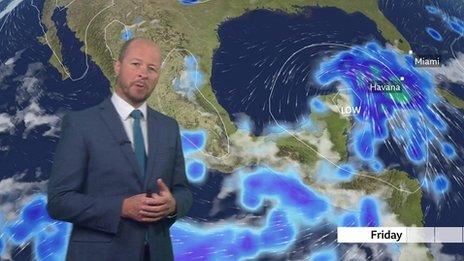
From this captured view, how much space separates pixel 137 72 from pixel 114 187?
339mm

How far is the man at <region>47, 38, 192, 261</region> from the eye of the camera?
1423 millimetres

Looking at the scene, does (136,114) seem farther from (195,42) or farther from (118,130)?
(195,42)

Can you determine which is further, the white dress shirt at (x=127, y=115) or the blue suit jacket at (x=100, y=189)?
the white dress shirt at (x=127, y=115)

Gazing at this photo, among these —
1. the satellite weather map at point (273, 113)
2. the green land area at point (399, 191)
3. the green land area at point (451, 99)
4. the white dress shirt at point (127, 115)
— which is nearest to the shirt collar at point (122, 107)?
the white dress shirt at point (127, 115)

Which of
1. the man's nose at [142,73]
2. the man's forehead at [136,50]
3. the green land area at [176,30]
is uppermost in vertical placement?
the green land area at [176,30]

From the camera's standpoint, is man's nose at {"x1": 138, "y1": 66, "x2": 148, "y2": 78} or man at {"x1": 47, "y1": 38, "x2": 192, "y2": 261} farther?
man's nose at {"x1": 138, "y1": 66, "x2": 148, "y2": 78}

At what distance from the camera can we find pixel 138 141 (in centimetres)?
152

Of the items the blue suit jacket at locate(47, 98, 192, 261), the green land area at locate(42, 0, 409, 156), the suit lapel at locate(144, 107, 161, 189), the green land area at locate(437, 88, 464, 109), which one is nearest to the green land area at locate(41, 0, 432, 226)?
the green land area at locate(42, 0, 409, 156)

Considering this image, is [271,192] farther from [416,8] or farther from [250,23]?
[416,8]

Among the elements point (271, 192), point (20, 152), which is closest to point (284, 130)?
Answer: point (271, 192)

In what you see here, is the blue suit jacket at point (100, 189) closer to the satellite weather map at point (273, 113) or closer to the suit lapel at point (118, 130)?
the suit lapel at point (118, 130)

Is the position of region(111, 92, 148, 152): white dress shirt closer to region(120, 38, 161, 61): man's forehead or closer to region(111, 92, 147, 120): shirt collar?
region(111, 92, 147, 120): shirt collar

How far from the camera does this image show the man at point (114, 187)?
1423mm

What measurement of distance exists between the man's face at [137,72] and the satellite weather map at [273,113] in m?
1.42
